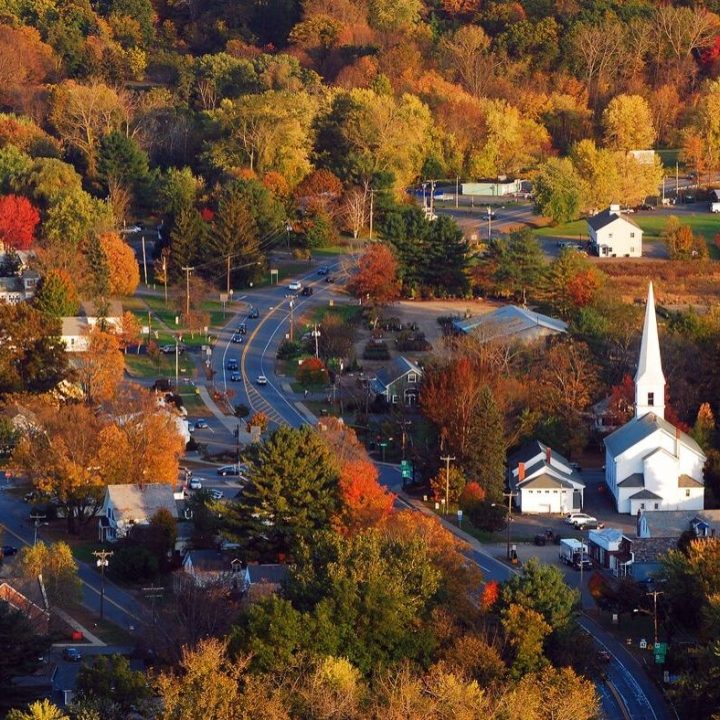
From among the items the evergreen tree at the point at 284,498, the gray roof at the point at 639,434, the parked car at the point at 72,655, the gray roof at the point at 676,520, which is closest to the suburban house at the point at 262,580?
the evergreen tree at the point at 284,498

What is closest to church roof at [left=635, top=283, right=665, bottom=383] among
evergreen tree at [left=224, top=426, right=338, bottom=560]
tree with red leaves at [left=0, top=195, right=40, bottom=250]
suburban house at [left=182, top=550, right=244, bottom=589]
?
evergreen tree at [left=224, top=426, right=338, bottom=560]

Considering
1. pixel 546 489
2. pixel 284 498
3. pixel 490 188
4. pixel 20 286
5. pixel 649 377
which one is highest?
pixel 649 377

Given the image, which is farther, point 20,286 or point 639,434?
point 20,286

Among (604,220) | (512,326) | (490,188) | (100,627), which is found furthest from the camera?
(490,188)

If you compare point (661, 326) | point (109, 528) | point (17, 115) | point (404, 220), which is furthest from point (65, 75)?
point (109, 528)

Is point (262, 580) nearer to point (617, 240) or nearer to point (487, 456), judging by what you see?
point (487, 456)

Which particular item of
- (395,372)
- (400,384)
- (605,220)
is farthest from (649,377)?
(605,220)
